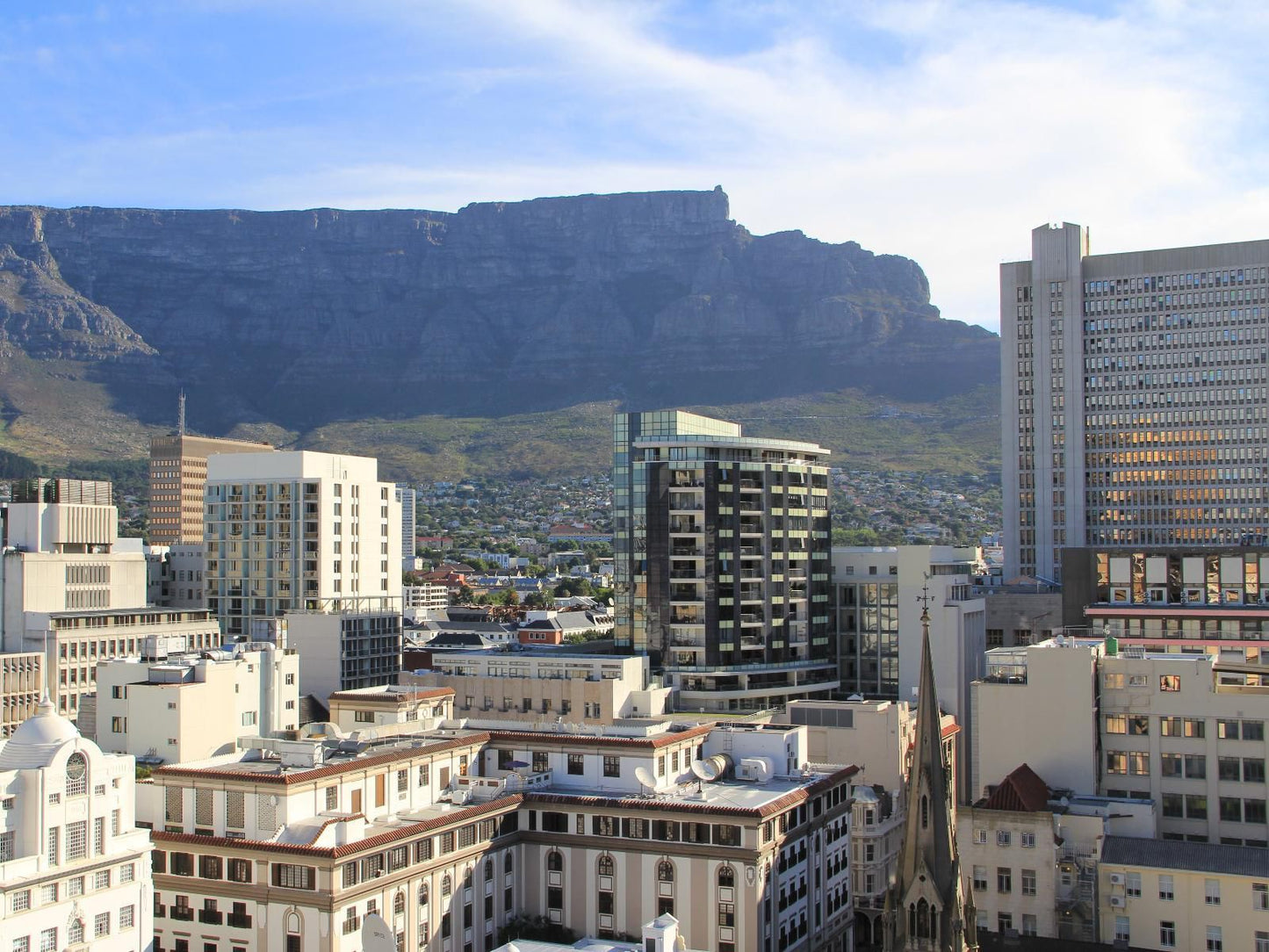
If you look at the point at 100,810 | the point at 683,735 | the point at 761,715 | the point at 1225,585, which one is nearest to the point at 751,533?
the point at 761,715

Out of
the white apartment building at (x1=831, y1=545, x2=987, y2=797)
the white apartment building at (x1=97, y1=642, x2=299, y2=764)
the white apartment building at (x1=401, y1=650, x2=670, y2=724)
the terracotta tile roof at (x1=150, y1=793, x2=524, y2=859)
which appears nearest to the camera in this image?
the terracotta tile roof at (x1=150, y1=793, x2=524, y2=859)

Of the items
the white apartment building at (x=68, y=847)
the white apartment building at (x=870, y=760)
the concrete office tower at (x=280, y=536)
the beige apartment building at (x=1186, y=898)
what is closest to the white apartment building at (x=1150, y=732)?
the beige apartment building at (x=1186, y=898)

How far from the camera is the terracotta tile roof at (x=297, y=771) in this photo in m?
70.6

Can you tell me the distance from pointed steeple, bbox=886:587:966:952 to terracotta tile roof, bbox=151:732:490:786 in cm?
3009

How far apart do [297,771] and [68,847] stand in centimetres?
1223

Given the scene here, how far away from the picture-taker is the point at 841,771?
9288cm

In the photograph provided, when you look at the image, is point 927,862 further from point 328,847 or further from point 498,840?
point 328,847

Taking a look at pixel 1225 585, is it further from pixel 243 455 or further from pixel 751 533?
pixel 243 455

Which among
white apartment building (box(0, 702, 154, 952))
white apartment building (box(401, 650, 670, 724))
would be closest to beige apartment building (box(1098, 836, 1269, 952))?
white apartment building (box(401, 650, 670, 724))

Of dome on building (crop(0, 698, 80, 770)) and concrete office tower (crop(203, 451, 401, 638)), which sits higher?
concrete office tower (crop(203, 451, 401, 638))

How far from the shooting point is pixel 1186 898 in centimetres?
7894

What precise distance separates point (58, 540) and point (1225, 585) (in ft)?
404

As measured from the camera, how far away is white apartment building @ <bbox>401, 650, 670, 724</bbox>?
121 metres

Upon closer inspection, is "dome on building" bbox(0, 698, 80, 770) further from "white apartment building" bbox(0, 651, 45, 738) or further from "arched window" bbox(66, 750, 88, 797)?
"white apartment building" bbox(0, 651, 45, 738)
